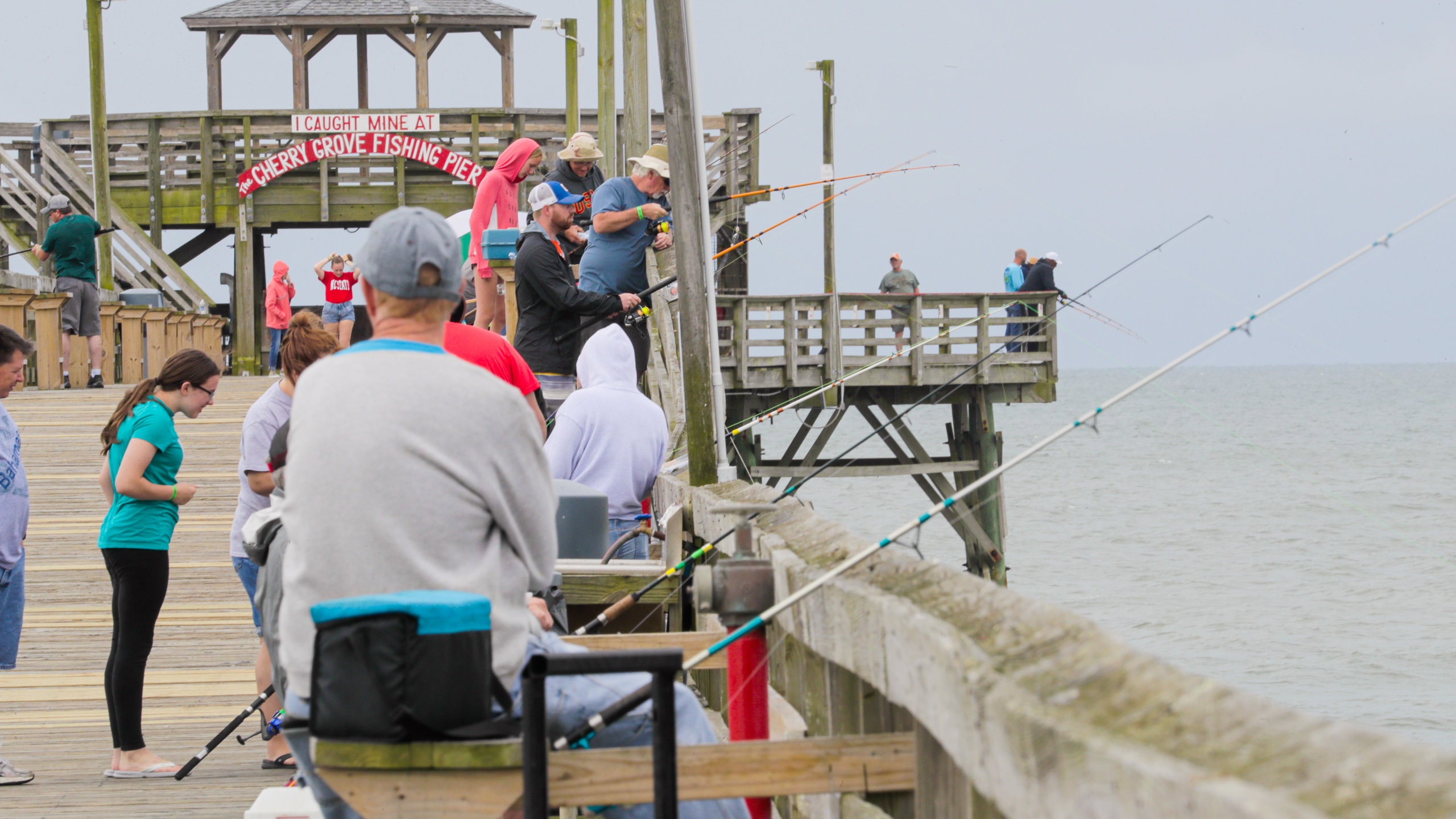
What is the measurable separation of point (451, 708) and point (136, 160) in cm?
2961

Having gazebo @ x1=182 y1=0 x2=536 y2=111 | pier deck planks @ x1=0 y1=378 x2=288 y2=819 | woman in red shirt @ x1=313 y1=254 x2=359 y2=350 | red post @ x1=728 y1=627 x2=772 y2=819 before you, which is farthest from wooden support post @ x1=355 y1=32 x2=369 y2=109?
red post @ x1=728 y1=627 x2=772 y2=819

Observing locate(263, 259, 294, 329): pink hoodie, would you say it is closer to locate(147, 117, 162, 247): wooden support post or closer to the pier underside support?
the pier underside support

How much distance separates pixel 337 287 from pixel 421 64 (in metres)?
15.1

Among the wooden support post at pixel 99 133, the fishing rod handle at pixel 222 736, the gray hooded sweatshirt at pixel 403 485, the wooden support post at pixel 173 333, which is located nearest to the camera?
the gray hooded sweatshirt at pixel 403 485

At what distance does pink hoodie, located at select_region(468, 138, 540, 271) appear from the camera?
378 inches

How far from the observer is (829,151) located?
28.4 m

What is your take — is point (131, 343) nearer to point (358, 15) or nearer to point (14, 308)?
point (14, 308)

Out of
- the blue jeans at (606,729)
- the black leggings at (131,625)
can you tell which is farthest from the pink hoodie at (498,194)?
the blue jeans at (606,729)

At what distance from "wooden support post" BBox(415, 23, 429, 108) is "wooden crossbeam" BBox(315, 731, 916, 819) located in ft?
101

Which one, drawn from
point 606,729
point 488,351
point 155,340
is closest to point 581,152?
point 488,351

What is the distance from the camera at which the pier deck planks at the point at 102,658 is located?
5492mm

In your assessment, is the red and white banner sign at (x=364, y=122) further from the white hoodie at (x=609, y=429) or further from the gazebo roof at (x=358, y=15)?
the white hoodie at (x=609, y=429)

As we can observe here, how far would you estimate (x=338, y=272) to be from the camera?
18.7 metres

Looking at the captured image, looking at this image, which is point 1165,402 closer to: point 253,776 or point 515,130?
point 515,130
